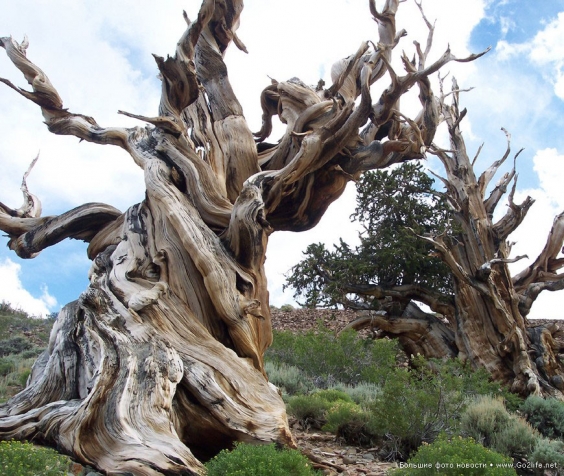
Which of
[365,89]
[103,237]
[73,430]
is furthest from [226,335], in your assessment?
[365,89]

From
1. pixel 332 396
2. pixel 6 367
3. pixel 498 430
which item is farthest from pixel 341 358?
pixel 6 367

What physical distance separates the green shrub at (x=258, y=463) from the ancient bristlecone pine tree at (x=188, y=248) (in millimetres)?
264

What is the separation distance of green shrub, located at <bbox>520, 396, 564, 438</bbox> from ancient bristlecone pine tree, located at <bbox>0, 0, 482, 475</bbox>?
3207mm

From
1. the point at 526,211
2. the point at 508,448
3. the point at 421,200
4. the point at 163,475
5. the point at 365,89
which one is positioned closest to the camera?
the point at 163,475

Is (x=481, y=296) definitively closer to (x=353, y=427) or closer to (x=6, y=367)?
(x=353, y=427)

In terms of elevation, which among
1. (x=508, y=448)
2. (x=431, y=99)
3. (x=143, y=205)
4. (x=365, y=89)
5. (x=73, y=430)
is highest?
(x=431, y=99)

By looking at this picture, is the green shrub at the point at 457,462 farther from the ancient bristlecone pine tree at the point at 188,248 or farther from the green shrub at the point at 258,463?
the ancient bristlecone pine tree at the point at 188,248

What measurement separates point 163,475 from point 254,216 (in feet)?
7.60

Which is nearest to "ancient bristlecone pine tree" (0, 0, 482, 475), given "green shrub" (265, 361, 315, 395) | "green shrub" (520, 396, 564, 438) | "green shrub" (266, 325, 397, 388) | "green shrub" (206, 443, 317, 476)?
"green shrub" (206, 443, 317, 476)

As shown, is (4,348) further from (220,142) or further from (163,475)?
(163,475)

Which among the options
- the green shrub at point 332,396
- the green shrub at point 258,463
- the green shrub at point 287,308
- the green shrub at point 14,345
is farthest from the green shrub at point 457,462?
the green shrub at point 287,308

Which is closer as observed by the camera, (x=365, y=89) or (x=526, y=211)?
(x=365, y=89)

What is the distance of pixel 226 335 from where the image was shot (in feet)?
14.8

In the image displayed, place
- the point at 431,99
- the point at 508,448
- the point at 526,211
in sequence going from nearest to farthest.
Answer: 1. the point at 508,448
2. the point at 431,99
3. the point at 526,211
